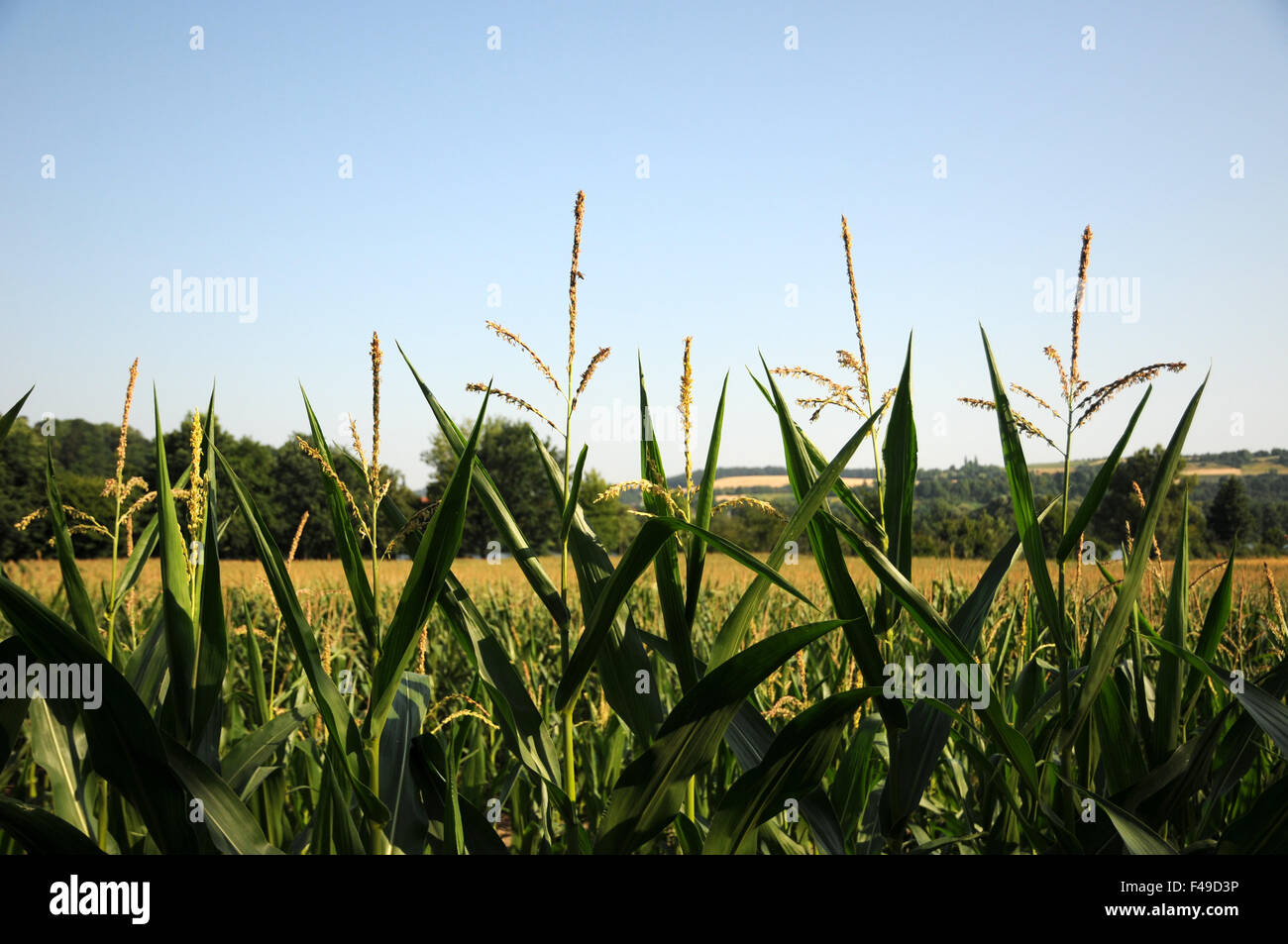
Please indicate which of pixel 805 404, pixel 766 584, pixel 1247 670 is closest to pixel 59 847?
pixel 766 584

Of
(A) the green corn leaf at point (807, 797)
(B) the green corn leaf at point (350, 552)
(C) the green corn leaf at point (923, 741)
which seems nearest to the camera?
(B) the green corn leaf at point (350, 552)

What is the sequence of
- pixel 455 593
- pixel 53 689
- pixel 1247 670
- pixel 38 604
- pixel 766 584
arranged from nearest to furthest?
pixel 38 604 → pixel 53 689 → pixel 766 584 → pixel 455 593 → pixel 1247 670

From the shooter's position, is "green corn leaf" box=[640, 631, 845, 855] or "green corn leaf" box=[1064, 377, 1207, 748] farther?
"green corn leaf" box=[640, 631, 845, 855]

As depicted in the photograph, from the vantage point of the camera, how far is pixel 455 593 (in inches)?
58.0

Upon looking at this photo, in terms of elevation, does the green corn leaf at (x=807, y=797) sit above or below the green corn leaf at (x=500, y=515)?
below

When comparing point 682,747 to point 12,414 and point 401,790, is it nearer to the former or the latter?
point 401,790

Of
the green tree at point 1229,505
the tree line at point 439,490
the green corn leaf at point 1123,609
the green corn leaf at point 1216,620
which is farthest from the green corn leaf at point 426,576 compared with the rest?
the green tree at point 1229,505

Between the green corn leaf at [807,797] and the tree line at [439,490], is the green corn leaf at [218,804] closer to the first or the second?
the green corn leaf at [807,797]

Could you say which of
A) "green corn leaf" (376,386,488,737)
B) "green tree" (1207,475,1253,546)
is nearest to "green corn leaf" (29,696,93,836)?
"green corn leaf" (376,386,488,737)

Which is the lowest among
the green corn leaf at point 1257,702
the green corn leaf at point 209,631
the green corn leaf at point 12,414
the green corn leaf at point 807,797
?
the green corn leaf at point 807,797

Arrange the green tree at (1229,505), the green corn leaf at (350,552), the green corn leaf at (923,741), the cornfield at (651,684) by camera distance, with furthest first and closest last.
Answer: the green tree at (1229,505), the green corn leaf at (923,741), the green corn leaf at (350,552), the cornfield at (651,684)

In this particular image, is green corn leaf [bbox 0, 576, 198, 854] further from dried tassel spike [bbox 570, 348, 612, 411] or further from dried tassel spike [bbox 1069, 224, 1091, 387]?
dried tassel spike [bbox 1069, 224, 1091, 387]
